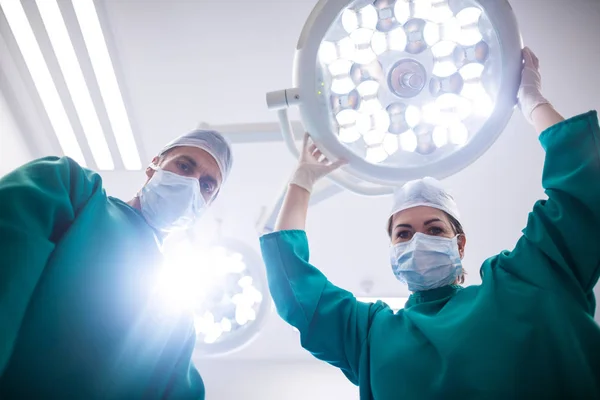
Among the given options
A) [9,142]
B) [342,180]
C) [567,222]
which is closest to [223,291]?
[342,180]

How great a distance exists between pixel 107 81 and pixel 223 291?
109 centimetres

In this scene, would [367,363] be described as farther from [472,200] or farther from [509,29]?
[472,200]

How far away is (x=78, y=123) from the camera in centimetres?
204

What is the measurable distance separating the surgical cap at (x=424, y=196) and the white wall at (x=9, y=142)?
1.84m

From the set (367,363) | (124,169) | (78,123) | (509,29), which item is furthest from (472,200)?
(78,123)

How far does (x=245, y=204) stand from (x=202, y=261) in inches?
20.9

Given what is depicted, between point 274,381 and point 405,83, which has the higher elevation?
point 405,83

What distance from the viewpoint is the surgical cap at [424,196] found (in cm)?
133

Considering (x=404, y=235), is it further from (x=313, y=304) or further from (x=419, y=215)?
(x=313, y=304)

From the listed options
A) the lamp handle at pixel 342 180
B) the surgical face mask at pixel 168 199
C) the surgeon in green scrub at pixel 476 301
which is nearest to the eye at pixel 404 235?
the surgeon in green scrub at pixel 476 301

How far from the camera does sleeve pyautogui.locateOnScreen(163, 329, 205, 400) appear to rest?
1.10m

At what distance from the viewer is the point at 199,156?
147 centimetres

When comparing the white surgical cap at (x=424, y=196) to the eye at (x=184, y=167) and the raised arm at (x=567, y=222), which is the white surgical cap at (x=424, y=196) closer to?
the raised arm at (x=567, y=222)

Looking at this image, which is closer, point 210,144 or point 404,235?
point 404,235
